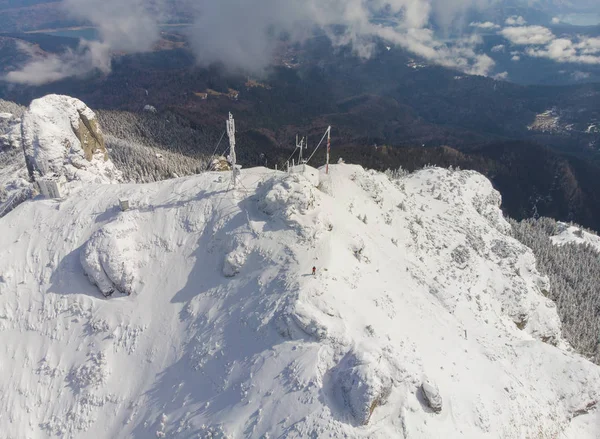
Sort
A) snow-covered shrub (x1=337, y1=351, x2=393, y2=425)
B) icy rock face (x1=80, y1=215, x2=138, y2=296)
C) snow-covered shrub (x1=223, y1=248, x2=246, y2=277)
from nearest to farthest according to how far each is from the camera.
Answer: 1. snow-covered shrub (x1=337, y1=351, x2=393, y2=425)
2. snow-covered shrub (x1=223, y1=248, x2=246, y2=277)
3. icy rock face (x1=80, y1=215, x2=138, y2=296)

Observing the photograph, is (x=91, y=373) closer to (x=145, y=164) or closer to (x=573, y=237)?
(x=145, y=164)

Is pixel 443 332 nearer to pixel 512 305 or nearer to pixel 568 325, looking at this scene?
pixel 512 305

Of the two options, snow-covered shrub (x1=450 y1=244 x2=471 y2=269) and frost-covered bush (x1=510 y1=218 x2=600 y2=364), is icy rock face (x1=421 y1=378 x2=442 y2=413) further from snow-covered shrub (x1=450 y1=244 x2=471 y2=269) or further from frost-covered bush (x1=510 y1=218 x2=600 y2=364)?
frost-covered bush (x1=510 y1=218 x2=600 y2=364)

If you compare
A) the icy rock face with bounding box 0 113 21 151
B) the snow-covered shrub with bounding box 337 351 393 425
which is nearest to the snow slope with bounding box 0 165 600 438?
the snow-covered shrub with bounding box 337 351 393 425

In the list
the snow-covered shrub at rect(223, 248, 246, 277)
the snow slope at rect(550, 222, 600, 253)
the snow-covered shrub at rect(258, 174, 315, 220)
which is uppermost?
the snow-covered shrub at rect(258, 174, 315, 220)

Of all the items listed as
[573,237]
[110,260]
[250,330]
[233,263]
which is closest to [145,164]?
[110,260]
